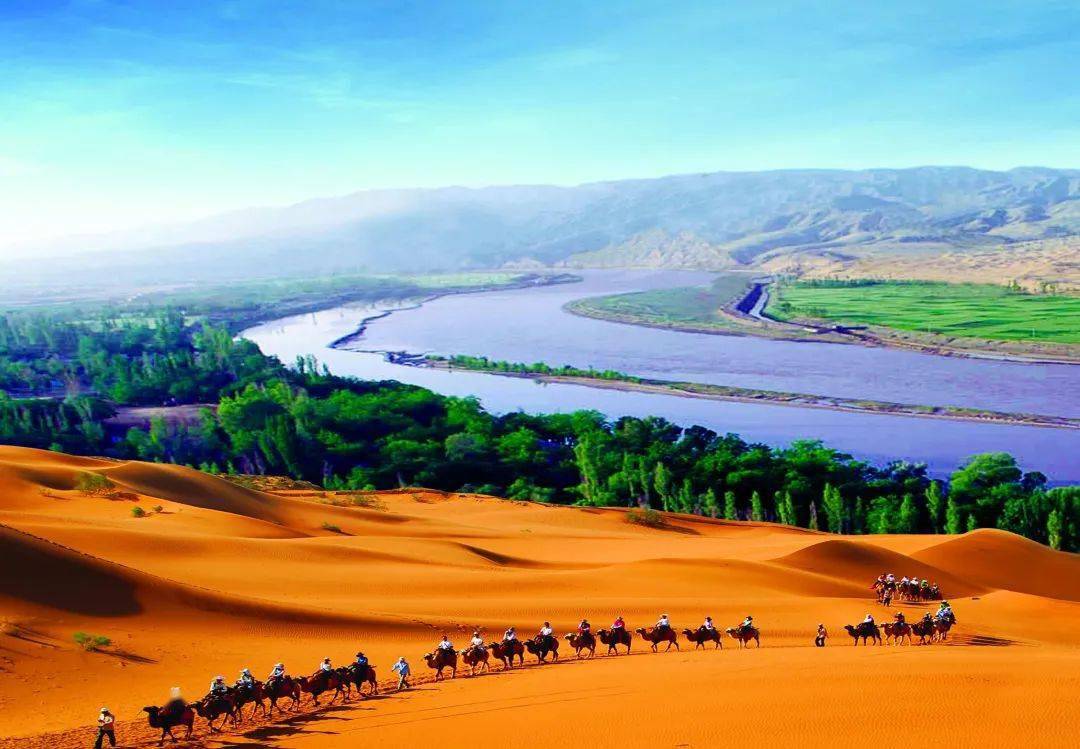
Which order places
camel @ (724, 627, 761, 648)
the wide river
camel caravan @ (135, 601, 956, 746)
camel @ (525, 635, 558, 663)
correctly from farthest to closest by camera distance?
the wide river < camel @ (724, 627, 761, 648) < camel @ (525, 635, 558, 663) < camel caravan @ (135, 601, 956, 746)

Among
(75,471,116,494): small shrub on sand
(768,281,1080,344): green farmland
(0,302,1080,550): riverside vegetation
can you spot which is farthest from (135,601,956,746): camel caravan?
(768,281,1080,344): green farmland

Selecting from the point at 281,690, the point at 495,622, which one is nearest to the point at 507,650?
the point at 495,622

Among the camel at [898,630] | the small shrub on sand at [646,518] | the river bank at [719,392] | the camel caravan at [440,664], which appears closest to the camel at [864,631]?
the camel caravan at [440,664]

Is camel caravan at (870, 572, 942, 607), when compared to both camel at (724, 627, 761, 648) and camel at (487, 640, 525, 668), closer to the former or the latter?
camel at (724, 627, 761, 648)

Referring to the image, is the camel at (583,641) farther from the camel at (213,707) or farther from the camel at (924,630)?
the camel at (924,630)

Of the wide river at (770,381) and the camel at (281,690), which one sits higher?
the camel at (281,690)

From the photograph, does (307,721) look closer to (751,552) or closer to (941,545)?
(751,552)

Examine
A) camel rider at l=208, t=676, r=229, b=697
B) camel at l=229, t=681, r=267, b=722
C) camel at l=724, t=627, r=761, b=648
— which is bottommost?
camel at l=724, t=627, r=761, b=648
